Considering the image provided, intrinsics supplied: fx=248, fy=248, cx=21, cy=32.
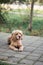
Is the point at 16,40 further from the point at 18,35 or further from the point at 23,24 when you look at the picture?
the point at 23,24

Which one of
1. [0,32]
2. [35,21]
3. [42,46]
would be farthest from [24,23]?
[42,46]

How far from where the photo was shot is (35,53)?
23.8 ft

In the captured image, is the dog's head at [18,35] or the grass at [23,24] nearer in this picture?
the dog's head at [18,35]

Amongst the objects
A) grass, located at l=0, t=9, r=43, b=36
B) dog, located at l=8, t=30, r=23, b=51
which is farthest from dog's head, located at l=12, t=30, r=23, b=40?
grass, located at l=0, t=9, r=43, b=36

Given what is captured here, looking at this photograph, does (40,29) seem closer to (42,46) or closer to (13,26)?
(13,26)

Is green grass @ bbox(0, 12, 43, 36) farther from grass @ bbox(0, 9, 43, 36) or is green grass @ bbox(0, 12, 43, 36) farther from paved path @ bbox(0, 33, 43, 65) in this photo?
paved path @ bbox(0, 33, 43, 65)

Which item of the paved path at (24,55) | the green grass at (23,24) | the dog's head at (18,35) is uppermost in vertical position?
the dog's head at (18,35)

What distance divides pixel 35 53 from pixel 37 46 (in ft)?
3.92

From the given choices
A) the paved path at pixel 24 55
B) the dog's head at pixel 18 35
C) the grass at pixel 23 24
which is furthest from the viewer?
the grass at pixel 23 24

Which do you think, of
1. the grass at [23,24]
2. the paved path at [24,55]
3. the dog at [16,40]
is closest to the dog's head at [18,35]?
the dog at [16,40]

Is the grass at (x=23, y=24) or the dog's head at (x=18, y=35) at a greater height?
the dog's head at (x=18, y=35)

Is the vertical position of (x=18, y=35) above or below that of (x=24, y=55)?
above

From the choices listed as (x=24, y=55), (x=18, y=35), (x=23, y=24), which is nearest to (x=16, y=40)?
(x=18, y=35)

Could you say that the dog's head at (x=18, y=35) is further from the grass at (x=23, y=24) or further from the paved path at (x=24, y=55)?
the grass at (x=23, y=24)
